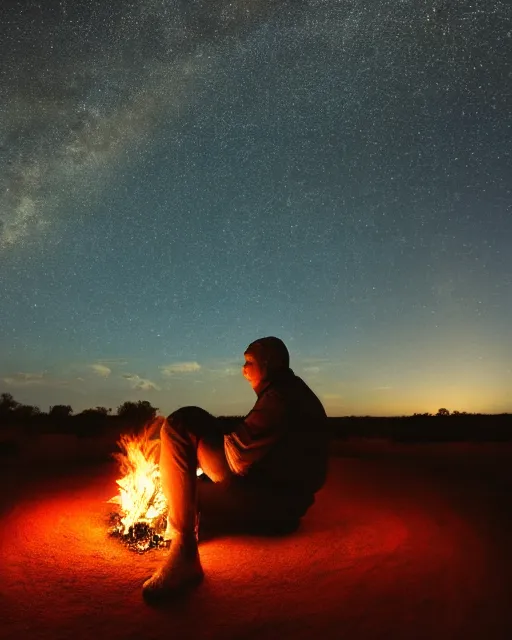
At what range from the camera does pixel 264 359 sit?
15.9ft

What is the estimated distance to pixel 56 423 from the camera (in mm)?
24875

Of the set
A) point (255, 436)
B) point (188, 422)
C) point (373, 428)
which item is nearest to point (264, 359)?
point (255, 436)

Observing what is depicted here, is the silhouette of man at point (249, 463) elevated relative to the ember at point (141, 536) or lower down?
elevated

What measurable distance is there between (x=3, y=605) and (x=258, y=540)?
231 cm

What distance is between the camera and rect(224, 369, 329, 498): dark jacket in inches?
175

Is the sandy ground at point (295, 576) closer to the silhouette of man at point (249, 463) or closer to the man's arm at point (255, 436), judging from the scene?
the silhouette of man at point (249, 463)

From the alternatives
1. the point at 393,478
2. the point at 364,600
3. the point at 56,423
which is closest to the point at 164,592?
the point at 364,600

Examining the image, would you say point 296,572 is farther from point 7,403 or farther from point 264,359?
point 7,403

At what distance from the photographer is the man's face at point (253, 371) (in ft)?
16.0

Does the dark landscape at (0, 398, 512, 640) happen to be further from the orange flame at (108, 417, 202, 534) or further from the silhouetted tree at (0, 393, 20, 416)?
the silhouetted tree at (0, 393, 20, 416)

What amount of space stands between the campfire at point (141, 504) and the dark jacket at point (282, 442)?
3.98 ft

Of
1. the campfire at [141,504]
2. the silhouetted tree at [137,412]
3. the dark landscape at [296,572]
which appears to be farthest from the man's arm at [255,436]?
the silhouetted tree at [137,412]

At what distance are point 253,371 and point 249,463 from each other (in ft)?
2.99

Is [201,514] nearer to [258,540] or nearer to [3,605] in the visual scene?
[258,540]
